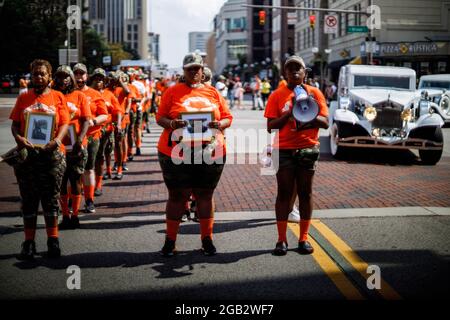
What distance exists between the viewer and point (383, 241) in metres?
6.23

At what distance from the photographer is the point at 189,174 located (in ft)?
18.6

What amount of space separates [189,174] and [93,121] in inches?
94.1

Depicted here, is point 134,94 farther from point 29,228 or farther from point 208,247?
point 208,247

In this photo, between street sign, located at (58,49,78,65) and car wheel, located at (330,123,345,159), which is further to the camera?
street sign, located at (58,49,78,65)

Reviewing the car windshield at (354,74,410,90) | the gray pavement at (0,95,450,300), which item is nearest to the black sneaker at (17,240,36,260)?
the gray pavement at (0,95,450,300)

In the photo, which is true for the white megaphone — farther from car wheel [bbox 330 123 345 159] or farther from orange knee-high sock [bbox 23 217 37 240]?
car wheel [bbox 330 123 345 159]

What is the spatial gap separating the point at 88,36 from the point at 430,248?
85036mm

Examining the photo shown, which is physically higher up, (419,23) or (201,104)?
(419,23)

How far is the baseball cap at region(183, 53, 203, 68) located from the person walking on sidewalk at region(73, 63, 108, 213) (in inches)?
91.1

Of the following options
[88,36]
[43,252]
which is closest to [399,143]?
[43,252]

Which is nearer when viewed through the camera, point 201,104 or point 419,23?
point 201,104

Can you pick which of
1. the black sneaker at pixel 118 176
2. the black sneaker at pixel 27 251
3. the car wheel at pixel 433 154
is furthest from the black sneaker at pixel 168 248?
the car wheel at pixel 433 154

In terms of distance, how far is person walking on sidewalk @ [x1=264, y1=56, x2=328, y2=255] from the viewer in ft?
18.9

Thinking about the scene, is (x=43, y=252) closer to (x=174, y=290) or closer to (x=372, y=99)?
(x=174, y=290)
